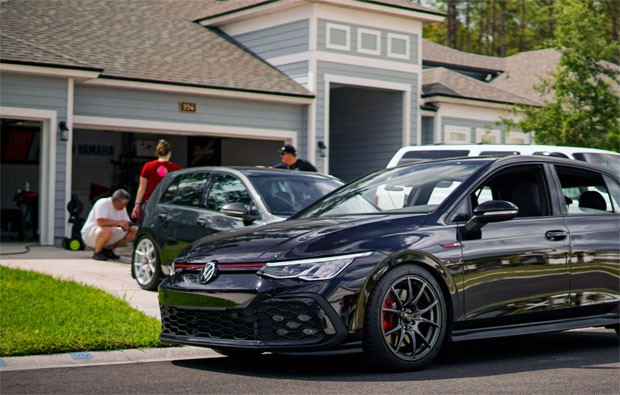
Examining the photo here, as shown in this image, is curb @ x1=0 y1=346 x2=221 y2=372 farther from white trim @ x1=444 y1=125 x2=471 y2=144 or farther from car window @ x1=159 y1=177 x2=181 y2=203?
white trim @ x1=444 y1=125 x2=471 y2=144

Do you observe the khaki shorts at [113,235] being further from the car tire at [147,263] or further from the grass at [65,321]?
the grass at [65,321]

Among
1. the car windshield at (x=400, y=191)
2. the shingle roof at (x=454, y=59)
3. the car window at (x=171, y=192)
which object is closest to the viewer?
the car windshield at (x=400, y=191)

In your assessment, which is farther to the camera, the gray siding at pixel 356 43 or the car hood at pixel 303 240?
the gray siding at pixel 356 43

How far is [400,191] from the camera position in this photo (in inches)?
273

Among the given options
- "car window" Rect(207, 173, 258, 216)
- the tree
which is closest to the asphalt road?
"car window" Rect(207, 173, 258, 216)

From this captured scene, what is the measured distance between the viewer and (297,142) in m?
22.9

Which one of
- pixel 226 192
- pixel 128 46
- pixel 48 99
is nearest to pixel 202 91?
pixel 128 46

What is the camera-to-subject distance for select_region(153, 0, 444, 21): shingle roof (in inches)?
934

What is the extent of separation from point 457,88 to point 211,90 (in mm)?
9463

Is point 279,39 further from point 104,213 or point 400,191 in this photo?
point 400,191

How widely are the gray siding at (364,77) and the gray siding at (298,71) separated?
385 mm

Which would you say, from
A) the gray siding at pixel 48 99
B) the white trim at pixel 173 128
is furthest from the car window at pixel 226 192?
the white trim at pixel 173 128

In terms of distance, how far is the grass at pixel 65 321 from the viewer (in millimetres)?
6840

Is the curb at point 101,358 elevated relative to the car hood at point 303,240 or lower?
lower
